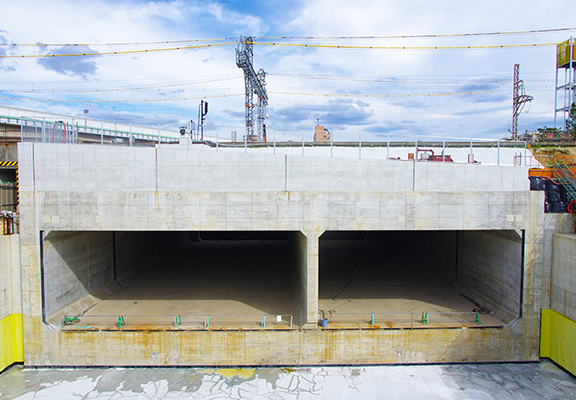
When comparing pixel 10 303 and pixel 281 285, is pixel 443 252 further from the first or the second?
pixel 10 303

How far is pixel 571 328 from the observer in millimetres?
14984

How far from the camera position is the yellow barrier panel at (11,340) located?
1498 cm

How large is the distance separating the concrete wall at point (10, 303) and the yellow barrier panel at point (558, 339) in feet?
84.2

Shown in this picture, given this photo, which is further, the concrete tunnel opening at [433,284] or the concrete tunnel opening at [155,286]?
the concrete tunnel opening at [433,284]

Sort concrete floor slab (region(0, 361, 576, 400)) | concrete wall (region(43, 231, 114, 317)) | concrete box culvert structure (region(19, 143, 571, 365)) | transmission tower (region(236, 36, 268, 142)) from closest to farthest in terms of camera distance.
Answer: concrete floor slab (region(0, 361, 576, 400)) < concrete box culvert structure (region(19, 143, 571, 365)) < concrete wall (region(43, 231, 114, 317)) < transmission tower (region(236, 36, 268, 142))

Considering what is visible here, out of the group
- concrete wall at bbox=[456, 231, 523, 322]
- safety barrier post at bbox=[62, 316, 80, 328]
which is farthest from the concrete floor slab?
concrete wall at bbox=[456, 231, 523, 322]

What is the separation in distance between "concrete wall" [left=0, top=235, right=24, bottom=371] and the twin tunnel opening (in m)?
1.26

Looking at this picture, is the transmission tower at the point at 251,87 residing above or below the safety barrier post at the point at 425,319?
above

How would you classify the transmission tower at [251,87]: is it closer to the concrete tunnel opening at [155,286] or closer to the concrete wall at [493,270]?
the concrete tunnel opening at [155,286]

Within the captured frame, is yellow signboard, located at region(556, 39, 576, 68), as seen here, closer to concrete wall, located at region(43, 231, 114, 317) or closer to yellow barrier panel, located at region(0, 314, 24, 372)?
concrete wall, located at region(43, 231, 114, 317)

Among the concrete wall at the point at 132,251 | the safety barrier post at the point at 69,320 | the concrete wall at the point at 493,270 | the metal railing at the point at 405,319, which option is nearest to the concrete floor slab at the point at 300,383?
the metal railing at the point at 405,319

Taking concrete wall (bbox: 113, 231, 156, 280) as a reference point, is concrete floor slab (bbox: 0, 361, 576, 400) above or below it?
below

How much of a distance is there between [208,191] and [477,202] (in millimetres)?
13280

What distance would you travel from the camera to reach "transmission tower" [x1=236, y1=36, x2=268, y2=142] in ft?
119
